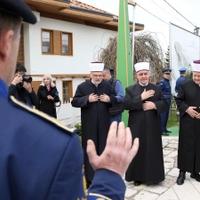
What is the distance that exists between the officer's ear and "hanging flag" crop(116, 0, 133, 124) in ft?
26.9

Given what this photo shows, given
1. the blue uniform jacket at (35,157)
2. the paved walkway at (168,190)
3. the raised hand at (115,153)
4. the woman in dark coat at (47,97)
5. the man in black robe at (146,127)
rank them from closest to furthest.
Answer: the blue uniform jacket at (35,157) → the raised hand at (115,153) → the paved walkway at (168,190) → the man in black robe at (146,127) → the woman in dark coat at (47,97)

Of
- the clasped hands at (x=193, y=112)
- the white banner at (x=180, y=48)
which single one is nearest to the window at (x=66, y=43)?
the white banner at (x=180, y=48)

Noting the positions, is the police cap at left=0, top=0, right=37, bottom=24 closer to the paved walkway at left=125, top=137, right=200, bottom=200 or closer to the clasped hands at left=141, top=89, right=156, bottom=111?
the paved walkway at left=125, top=137, right=200, bottom=200

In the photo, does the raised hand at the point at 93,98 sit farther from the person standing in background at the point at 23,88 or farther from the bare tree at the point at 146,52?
the bare tree at the point at 146,52

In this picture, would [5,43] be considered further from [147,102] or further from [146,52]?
[146,52]

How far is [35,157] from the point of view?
3.42 feet

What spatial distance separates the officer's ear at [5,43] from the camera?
3.67ft

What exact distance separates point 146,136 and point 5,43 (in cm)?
552

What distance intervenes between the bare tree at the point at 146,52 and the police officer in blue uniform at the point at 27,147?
1678 centimetres

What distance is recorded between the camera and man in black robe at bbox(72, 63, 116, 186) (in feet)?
21.1

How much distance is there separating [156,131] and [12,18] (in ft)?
18.3

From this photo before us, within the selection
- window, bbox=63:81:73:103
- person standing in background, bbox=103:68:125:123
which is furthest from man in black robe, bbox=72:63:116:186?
window, bbox=63:81:73:103

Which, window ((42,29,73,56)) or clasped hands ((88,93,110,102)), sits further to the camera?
window ((42,29,73,56))

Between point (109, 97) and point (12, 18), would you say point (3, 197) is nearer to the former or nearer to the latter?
point (12, 18)
